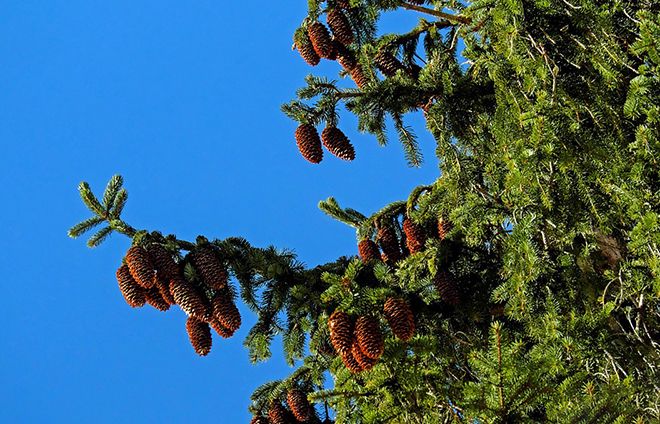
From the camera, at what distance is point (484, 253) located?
3055 mm

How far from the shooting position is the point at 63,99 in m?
30.4

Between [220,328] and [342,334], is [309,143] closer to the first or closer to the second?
[220,328]

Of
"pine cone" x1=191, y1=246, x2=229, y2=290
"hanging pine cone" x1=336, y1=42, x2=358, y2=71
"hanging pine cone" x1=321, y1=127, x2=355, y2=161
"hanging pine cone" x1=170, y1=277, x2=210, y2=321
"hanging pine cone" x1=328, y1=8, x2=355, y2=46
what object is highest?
"hanging pine cone" x1=328, y1=8, x2=355, y2=46

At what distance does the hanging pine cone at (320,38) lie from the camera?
10.4ft

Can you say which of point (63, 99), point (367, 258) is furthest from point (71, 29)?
point (367, 258)

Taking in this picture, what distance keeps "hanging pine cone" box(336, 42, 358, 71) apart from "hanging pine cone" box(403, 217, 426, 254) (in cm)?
52

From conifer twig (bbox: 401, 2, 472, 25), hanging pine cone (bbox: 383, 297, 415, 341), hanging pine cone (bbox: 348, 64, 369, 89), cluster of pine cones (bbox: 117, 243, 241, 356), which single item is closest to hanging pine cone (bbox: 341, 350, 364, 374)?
hanging pine cone (bbox: 383, 297, 415, 341)

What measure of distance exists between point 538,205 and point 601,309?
300 millimetres

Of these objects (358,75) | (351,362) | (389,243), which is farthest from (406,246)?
(351,362)

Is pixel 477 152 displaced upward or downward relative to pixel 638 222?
upward

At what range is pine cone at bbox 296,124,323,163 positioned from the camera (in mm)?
2988

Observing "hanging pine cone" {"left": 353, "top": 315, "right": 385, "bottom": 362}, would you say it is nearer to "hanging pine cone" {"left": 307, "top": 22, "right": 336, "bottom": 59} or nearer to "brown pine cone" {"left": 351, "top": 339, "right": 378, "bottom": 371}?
"brown pine cone" {"left": 351, "top": 339, "right": 378, "bottom": 371}

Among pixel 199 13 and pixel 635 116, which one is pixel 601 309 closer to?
pixel 635 116

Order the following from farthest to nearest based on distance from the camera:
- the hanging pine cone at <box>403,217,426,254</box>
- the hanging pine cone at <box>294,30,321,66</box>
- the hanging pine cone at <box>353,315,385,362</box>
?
the hanging pine cone at <box>294,30,321,66</box>
the hanging pine cone at <box>403,217,426,254</box>
the hanging pine cone at <box>353,315,385,362</box>
